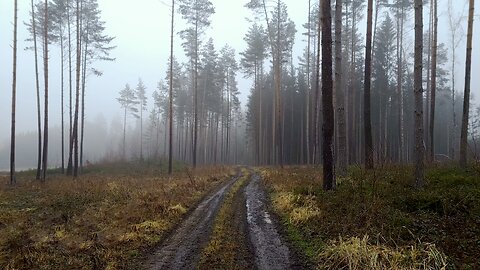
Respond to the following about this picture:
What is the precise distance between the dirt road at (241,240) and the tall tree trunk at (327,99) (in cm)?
247

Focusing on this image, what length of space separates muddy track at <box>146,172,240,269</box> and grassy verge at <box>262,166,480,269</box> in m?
2.14

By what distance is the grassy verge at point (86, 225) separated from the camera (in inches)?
257

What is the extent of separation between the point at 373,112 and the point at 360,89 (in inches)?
166

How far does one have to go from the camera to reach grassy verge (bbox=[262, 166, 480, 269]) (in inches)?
210

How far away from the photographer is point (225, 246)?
22.6ft

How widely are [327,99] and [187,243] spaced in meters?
6.58

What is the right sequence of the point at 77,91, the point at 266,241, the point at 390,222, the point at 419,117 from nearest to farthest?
the point at 390,222 → the point at 266,241 → the point at 419,117 → the point at 77,91

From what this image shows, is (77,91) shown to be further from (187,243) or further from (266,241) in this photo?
(266,241)

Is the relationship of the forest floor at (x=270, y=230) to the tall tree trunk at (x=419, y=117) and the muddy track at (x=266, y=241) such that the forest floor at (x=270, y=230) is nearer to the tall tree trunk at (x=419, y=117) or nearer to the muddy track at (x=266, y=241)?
the muddy track at (x=266, y=241)

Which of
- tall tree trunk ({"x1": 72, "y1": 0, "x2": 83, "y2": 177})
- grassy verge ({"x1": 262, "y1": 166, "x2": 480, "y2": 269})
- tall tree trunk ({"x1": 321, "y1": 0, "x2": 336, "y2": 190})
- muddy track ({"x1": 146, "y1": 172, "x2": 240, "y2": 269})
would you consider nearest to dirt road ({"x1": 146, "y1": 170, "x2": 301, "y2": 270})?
muddy track ({"x1": 146, "y1": 172, "x2": 240, "y2": 269})

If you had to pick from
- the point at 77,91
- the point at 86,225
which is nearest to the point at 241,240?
the point at 86,225

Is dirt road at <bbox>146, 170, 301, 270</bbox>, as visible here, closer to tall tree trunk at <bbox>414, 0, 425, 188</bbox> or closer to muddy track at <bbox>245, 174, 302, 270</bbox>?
muddy track at <bbox>245, 174, 302, 270</bbox>

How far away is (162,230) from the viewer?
8547 mm

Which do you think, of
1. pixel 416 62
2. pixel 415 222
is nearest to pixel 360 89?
pixel 416 62
